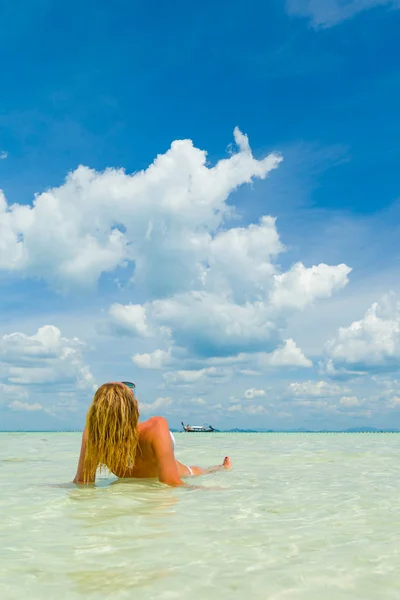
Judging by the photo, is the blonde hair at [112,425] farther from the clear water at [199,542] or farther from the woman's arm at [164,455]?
the clear water at [199,542]

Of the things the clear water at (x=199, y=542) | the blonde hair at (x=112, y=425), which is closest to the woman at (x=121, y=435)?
the blonde hair at (x=112, y=425)

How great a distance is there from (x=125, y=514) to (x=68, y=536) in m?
0.99

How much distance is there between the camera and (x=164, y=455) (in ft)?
23.5

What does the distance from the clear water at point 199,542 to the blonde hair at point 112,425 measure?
53 cm

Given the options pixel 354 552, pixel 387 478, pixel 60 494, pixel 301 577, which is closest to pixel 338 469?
pixel 387 478

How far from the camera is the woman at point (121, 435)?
6.97m

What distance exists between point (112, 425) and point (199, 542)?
8.84ft

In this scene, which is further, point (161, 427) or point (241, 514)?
point (161, 427)

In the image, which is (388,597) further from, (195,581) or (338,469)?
(338,469)

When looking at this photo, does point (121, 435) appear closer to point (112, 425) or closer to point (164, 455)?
point (112, 425)

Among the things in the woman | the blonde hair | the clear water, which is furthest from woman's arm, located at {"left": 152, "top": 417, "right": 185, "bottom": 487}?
the blonde hair

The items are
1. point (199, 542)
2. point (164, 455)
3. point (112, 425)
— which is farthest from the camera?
point (164, 455)

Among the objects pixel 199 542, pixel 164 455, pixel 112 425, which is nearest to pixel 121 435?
pixel 112 425

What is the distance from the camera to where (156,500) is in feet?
21.6
